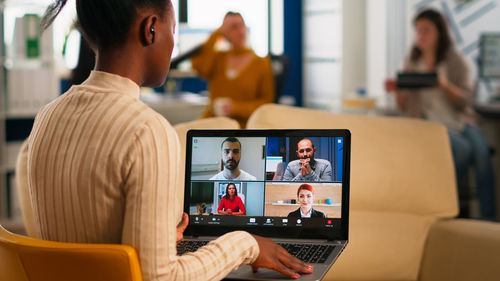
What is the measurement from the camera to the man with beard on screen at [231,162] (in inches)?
56.0

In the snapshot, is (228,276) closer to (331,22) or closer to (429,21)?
(429,21)

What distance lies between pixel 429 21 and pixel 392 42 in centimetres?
210

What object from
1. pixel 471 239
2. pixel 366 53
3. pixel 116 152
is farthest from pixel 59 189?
pixel 366 53

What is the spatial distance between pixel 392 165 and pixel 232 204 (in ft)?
2.68

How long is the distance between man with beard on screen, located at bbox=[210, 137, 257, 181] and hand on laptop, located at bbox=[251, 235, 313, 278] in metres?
0.24

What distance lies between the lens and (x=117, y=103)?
104 centimetres

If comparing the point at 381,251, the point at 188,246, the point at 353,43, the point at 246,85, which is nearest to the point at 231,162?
the point at 188,246

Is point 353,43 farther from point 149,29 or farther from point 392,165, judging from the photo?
point 149,29

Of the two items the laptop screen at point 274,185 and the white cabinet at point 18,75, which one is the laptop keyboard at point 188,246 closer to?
the laptop screen at point 274,185

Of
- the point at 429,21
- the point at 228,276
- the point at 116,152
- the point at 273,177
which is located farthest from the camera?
the point at 429,21

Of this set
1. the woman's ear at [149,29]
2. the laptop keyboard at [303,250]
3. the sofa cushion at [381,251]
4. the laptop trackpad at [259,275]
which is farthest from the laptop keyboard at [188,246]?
the sofa cushion at [381,251]

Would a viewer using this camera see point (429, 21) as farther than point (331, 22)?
No

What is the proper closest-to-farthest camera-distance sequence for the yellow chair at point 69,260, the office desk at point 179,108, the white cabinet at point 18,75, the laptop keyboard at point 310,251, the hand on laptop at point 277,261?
the yellow chair at point 69,260
the hand on laptop at point 277,261
the laptop keyboard at point 310,251
the white cabinet at point 18,75
the office desk at point 179,108

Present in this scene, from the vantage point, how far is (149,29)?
106 cm
